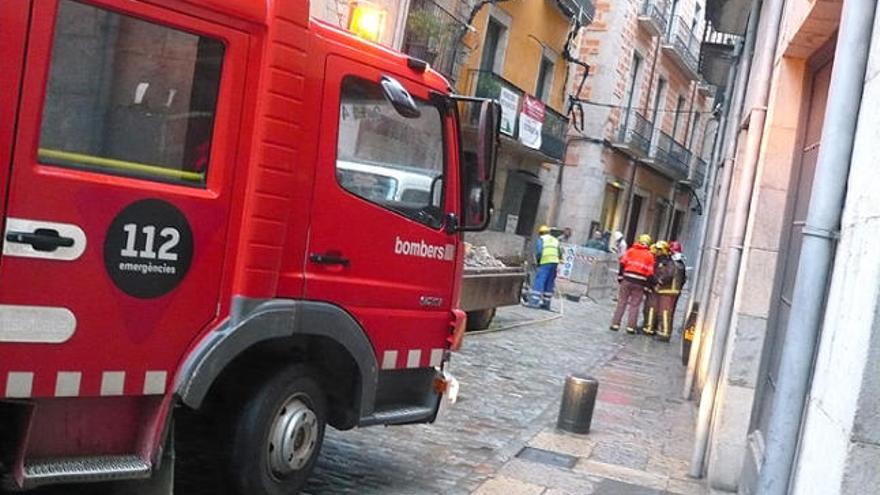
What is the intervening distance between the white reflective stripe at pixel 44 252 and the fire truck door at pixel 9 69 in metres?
0.06

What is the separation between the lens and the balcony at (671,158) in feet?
120

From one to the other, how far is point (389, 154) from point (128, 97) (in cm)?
176

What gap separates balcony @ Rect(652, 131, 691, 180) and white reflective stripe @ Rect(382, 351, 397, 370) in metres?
31.5

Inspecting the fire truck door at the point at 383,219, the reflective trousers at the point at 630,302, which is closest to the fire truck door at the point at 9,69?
the fire truck door at the point at 383,219

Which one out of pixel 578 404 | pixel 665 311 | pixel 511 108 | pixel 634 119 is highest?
pixel 634 119

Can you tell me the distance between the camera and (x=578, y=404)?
26.7 ft

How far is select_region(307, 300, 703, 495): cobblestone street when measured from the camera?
20.8 ft

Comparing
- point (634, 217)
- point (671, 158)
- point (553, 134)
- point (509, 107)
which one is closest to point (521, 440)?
point (509, 107)

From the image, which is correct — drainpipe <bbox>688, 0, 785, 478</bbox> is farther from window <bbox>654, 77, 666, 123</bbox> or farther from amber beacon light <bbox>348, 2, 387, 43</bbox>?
window <bbox>654, 77, 666, 123</bbox>

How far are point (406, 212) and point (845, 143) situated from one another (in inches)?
106

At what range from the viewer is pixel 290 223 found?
4.80 m

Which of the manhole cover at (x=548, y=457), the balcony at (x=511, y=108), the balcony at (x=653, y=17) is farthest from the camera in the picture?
the balcony at (x=653, y=17)

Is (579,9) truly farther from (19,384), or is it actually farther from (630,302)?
(19,384)

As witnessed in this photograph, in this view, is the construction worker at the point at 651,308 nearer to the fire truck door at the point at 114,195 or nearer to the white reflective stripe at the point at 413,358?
the white reflective stripe at the point at 413,358
